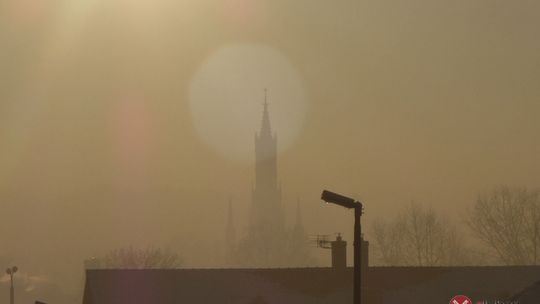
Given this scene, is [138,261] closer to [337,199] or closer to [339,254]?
[339,254]

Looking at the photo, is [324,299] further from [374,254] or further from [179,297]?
[374,254]

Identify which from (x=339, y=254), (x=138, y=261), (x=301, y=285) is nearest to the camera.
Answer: (x=301, y=285)

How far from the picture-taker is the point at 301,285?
53.0 m

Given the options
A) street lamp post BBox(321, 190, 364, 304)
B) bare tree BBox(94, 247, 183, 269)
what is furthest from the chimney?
bare tree BBox(94, 247, 183, 269)

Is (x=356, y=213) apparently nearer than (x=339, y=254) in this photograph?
Yes

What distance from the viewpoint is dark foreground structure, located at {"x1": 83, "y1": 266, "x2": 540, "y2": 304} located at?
51.3 m

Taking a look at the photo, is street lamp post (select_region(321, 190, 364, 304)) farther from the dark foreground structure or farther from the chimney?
the chimney

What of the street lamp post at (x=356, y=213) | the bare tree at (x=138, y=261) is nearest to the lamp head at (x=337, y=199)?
the street lamp post at (x=356, y=213)

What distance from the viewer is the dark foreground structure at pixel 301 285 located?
168 ft

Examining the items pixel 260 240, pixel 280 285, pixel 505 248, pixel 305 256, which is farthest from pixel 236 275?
pixel 260 240

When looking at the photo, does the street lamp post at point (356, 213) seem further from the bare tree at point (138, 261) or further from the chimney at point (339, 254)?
the bare tree at point (138, 261)

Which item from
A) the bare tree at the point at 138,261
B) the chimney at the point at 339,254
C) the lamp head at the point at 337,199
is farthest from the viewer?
the bare tree at the point at 138,261

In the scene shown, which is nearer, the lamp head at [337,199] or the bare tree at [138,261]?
the lamp head at [337,199]

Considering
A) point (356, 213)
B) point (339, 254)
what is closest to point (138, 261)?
point (339, 254)
